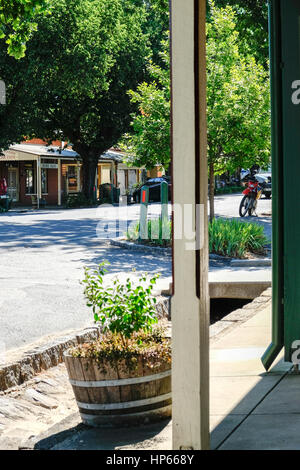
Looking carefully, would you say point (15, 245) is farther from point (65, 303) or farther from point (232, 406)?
point (232, 406)

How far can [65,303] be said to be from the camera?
1061 cm

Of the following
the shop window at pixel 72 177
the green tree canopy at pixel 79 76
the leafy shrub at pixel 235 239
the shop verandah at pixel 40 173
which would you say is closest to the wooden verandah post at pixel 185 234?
the leafy shrub at pixel 235 239

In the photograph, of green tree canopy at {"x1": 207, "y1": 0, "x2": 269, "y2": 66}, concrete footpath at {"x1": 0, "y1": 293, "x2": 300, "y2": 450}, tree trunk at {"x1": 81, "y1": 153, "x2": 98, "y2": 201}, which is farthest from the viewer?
tree trunk at {"x1": 81, "y1": 153, "x2": 98, "y2": 201}

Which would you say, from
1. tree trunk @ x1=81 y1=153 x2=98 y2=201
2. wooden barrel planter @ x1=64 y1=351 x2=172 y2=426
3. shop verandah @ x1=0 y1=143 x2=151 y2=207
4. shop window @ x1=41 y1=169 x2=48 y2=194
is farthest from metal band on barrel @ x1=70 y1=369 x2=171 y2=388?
shop window @ x1=41 y1=169 x2=48 y2=194

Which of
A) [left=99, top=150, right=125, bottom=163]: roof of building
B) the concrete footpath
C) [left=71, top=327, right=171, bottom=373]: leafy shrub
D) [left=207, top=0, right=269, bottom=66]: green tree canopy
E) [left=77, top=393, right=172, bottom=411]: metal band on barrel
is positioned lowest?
the concrete footpath

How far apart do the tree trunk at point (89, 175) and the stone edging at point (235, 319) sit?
3298cm

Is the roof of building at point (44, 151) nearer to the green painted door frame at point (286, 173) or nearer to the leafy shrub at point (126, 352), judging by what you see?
the green painted door frame at point (286, 173)

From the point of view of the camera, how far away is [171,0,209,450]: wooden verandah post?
369 centimetres

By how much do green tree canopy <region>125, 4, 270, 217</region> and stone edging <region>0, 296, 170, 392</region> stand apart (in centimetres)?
1104

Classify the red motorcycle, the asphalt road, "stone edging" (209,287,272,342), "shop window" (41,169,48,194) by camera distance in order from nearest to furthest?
"stone edging" (209,287,272,342) → the asphalt road → the red motorcycle → "shop window" (41,169,48,194)

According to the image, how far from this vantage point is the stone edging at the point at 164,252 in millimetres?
14246

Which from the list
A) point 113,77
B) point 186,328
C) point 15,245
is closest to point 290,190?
point 186,328

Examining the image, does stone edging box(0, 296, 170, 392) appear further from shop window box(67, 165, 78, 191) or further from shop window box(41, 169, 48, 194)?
shop window box(67, 165, 78, 191)

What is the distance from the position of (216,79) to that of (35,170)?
92.4 feet
